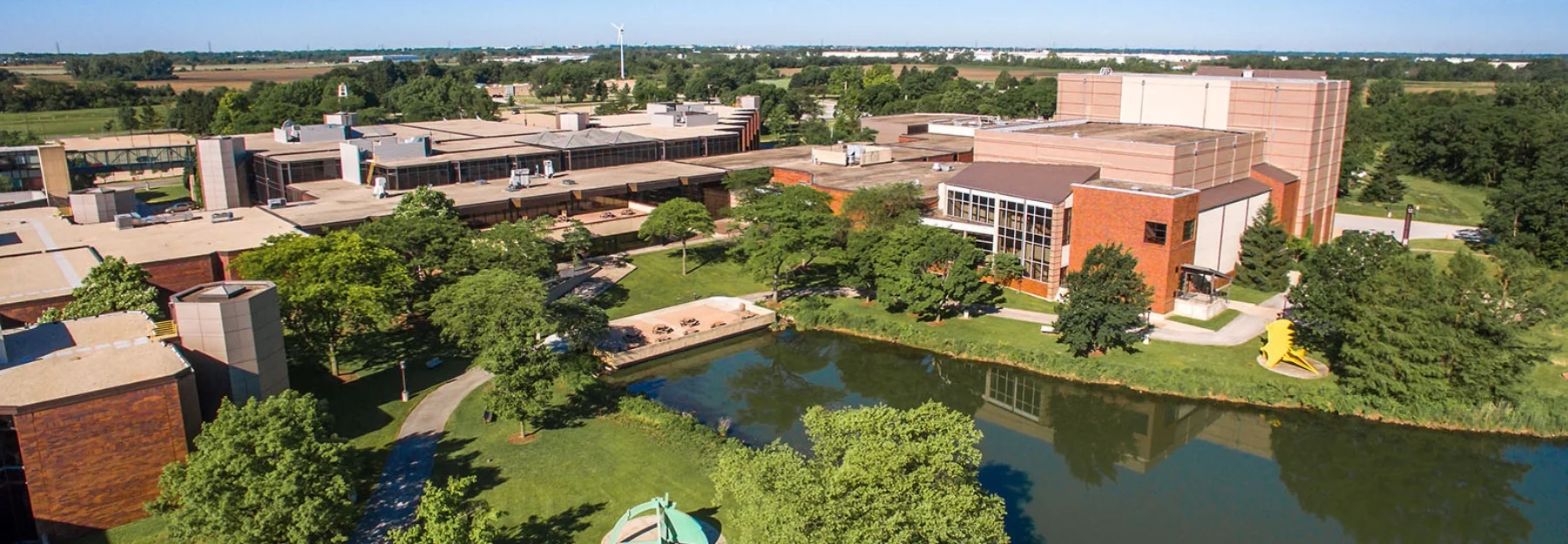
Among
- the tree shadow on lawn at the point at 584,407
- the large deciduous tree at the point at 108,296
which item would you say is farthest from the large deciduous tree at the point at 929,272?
the large deciduous tree at the point at 108,296

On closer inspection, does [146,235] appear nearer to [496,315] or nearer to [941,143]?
[496,315]

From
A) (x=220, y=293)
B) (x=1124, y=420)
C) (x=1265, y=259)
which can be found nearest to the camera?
(x=220, y=293)

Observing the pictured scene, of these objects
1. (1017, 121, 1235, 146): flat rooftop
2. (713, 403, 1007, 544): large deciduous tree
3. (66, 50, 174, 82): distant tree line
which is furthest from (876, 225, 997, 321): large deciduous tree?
(66, 50, 174, 82): distant tree line

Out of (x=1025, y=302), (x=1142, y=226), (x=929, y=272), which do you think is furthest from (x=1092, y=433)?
(x=1142, y=226)

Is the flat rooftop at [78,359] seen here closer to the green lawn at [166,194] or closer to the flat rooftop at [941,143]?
the green lawn at [166,194]

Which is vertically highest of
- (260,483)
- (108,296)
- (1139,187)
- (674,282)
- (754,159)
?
(1139,187)
